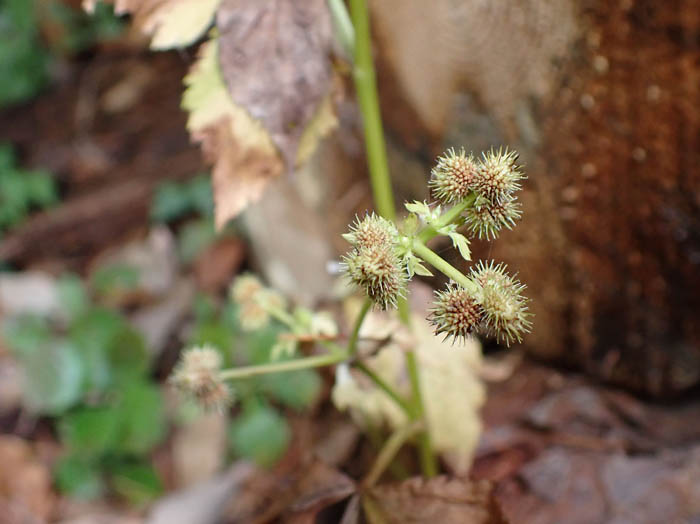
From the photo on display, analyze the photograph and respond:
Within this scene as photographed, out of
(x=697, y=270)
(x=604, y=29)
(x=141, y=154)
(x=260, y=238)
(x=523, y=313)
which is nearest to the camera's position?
(x=523, y=313)

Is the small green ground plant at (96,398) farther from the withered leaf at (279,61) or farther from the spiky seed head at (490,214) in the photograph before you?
the spiky seed head at (490,214)

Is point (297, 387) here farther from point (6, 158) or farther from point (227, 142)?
point (6, 158)

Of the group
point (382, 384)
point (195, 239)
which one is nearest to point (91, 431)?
point (195, 239)

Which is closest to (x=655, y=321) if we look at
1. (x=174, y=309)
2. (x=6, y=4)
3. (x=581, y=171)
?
(x=581, y=171)

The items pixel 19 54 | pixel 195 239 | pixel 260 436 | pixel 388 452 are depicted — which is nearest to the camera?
pixel 388 452

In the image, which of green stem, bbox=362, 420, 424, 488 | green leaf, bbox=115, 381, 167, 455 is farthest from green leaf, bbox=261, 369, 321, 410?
green stem, bbox=362, 420, 424, 488

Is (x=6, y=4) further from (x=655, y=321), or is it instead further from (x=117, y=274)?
(x=655, y=321)
